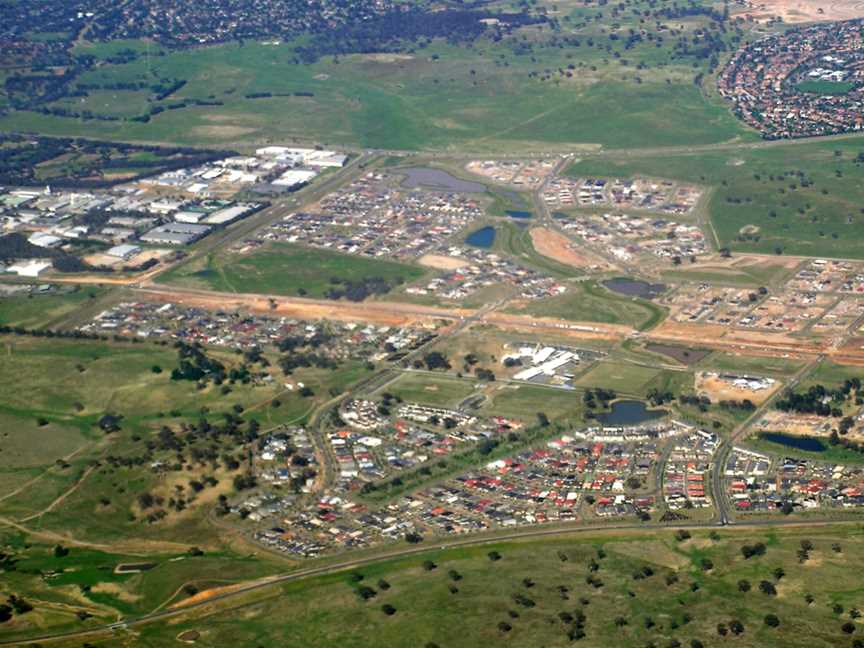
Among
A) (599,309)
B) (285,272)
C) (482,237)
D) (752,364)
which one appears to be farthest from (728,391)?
(285,272)

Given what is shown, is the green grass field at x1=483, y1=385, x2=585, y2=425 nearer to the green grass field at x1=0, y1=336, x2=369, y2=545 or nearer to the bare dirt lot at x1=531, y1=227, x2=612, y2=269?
the green grass field at x1=0, y1=336, x2=369, y2=545

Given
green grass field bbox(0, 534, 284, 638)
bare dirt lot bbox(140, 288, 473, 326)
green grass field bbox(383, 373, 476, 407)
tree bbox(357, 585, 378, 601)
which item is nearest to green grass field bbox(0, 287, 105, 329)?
bare dirt lot bbox(140, 288, 473, 326)

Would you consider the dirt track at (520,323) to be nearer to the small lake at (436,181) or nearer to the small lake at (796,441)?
the small lake at (796,441)

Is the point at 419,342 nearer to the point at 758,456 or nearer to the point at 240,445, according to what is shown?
the point at 240,445

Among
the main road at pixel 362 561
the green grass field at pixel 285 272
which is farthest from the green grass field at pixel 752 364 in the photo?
the green grass field at pixel 285 272

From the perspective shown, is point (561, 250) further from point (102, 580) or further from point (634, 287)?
point (102, 580)

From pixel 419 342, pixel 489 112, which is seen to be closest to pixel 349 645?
pixel 419 342
